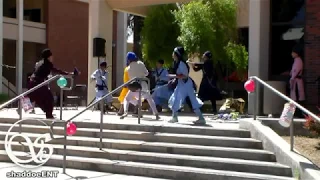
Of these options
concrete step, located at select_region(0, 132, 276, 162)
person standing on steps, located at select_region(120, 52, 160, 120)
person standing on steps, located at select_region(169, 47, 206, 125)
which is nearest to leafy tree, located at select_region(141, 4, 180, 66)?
person standing on steps, located at select_region(120, 52, 160, 120)

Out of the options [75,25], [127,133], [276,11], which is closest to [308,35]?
[276,11]

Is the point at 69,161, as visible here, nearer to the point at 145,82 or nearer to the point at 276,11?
the point at 145,82

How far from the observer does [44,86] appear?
1189 cm

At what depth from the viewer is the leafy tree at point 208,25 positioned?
17.9 meters

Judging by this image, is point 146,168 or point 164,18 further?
point 164,18

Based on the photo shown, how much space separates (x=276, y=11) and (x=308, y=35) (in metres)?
1.63

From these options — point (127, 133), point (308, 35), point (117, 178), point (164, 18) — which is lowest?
point (117, 178)

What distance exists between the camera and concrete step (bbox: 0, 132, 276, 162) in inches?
353

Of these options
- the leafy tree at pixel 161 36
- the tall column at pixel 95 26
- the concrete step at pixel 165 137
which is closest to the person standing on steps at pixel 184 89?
the concrete step at pixel 165 137

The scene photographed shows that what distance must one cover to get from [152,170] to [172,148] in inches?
32.7

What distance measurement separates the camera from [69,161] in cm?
982

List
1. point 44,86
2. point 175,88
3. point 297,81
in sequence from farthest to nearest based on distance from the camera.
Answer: point 297,81 < point 44,86 < point 175,88

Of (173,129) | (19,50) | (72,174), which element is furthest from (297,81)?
(19,50)

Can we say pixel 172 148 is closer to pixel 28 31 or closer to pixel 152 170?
pixel 152 170
